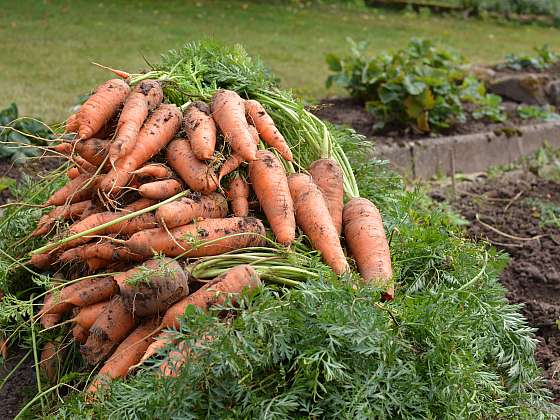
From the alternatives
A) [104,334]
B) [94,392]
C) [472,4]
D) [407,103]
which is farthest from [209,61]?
[472,4]

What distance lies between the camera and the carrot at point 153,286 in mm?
2633

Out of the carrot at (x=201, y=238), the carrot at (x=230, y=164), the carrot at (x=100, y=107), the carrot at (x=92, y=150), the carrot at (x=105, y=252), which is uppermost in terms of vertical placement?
the carrot at (x=100, y=107)

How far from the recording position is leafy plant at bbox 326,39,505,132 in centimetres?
607

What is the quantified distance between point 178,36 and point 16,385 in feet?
26.4

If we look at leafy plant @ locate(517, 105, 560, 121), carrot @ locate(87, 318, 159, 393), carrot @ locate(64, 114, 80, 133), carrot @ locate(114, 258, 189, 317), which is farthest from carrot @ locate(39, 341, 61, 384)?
leafy plant @ locate(517, 105, 560, 121)

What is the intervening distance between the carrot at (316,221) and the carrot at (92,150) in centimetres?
73

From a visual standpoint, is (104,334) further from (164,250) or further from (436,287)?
(436,287)

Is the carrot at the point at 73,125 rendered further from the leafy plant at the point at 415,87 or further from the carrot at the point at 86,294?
the leafy plant at the point at 415,87

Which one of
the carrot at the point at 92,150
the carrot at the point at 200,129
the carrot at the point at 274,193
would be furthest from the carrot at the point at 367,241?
the carrot at the point at 92,150

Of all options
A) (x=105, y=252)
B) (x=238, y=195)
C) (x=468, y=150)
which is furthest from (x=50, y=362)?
(x=468, y=150)

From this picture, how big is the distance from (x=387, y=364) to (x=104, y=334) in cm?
100

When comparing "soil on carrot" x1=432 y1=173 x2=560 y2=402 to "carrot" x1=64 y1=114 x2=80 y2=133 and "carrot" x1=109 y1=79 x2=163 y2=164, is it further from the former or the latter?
"carrot" x1=64 y1=114 x2=80 y2=133

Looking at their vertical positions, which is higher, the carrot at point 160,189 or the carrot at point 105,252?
the carrot at point 160,189

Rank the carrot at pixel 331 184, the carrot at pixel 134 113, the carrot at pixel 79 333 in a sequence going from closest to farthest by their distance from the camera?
the carrot at pixel 79 333, the carrot at pixel 134 113, the carrot at pixel 331 184
